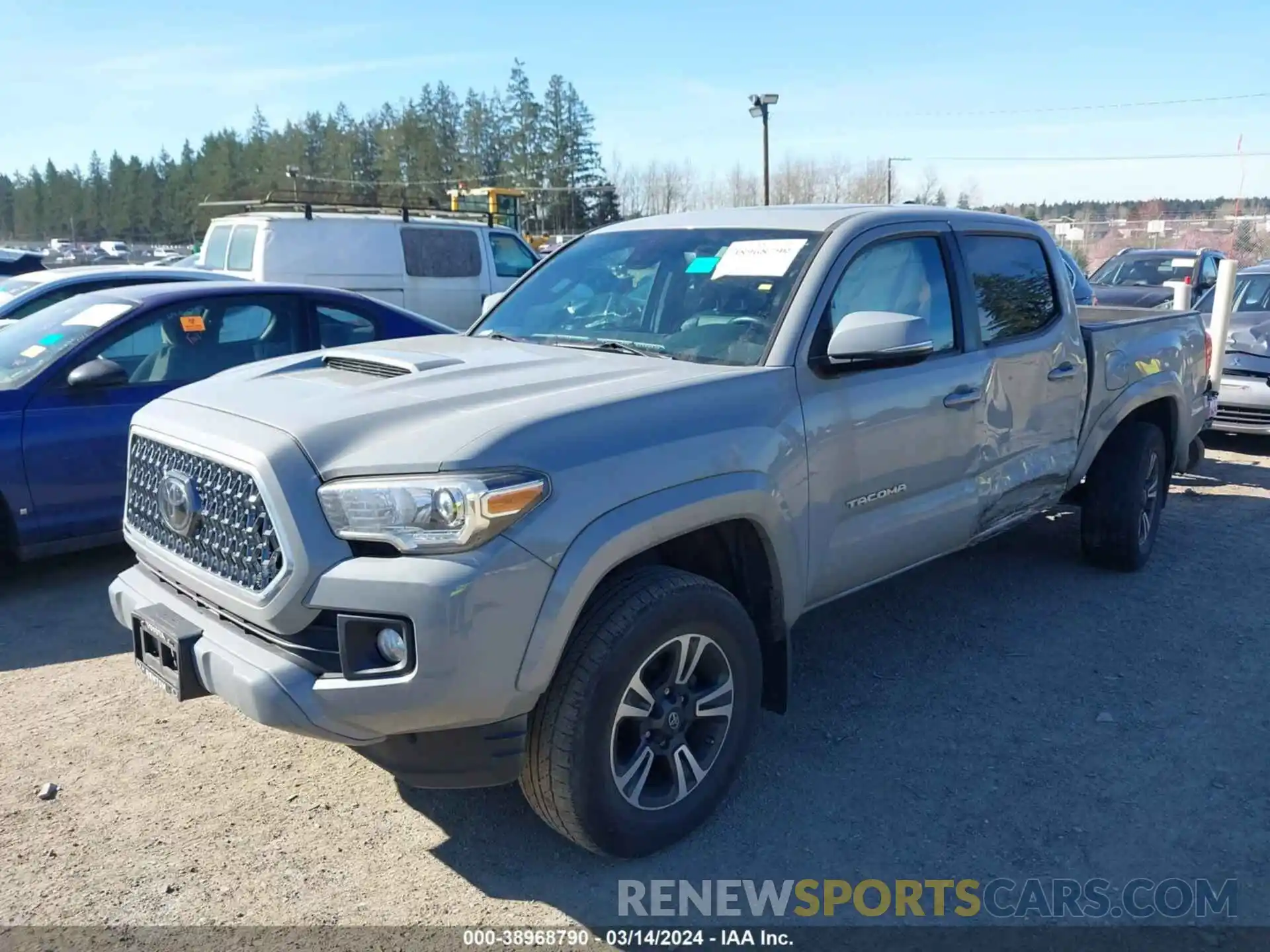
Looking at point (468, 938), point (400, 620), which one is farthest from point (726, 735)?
point (400, 620)

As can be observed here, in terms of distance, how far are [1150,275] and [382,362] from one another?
49.7ft

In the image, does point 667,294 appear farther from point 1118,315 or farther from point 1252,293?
point 1252,293

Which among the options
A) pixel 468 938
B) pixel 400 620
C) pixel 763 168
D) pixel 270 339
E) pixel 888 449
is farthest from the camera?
pixel 763 168

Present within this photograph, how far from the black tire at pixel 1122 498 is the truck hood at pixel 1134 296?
28.4 feet

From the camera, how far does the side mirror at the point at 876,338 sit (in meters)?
3.39

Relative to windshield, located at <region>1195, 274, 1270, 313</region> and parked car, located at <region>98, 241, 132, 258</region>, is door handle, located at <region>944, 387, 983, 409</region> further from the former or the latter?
parked car, located at <region>98, 241, 132, 258</region>

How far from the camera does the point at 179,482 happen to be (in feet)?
9.86

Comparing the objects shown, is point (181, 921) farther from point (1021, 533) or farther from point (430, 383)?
point (1021, 533)

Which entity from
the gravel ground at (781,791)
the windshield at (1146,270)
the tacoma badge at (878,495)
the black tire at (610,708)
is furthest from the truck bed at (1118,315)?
the windshield at (1146,270)

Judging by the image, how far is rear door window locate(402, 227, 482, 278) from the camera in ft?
42.7

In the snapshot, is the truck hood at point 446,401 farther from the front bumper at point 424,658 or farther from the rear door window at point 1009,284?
the rear door window at point 1009,284

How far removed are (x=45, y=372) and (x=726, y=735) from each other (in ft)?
13.5

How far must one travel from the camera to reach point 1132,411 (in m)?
5.54

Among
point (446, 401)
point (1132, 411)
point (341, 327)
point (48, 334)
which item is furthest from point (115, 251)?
point (446, 401)
